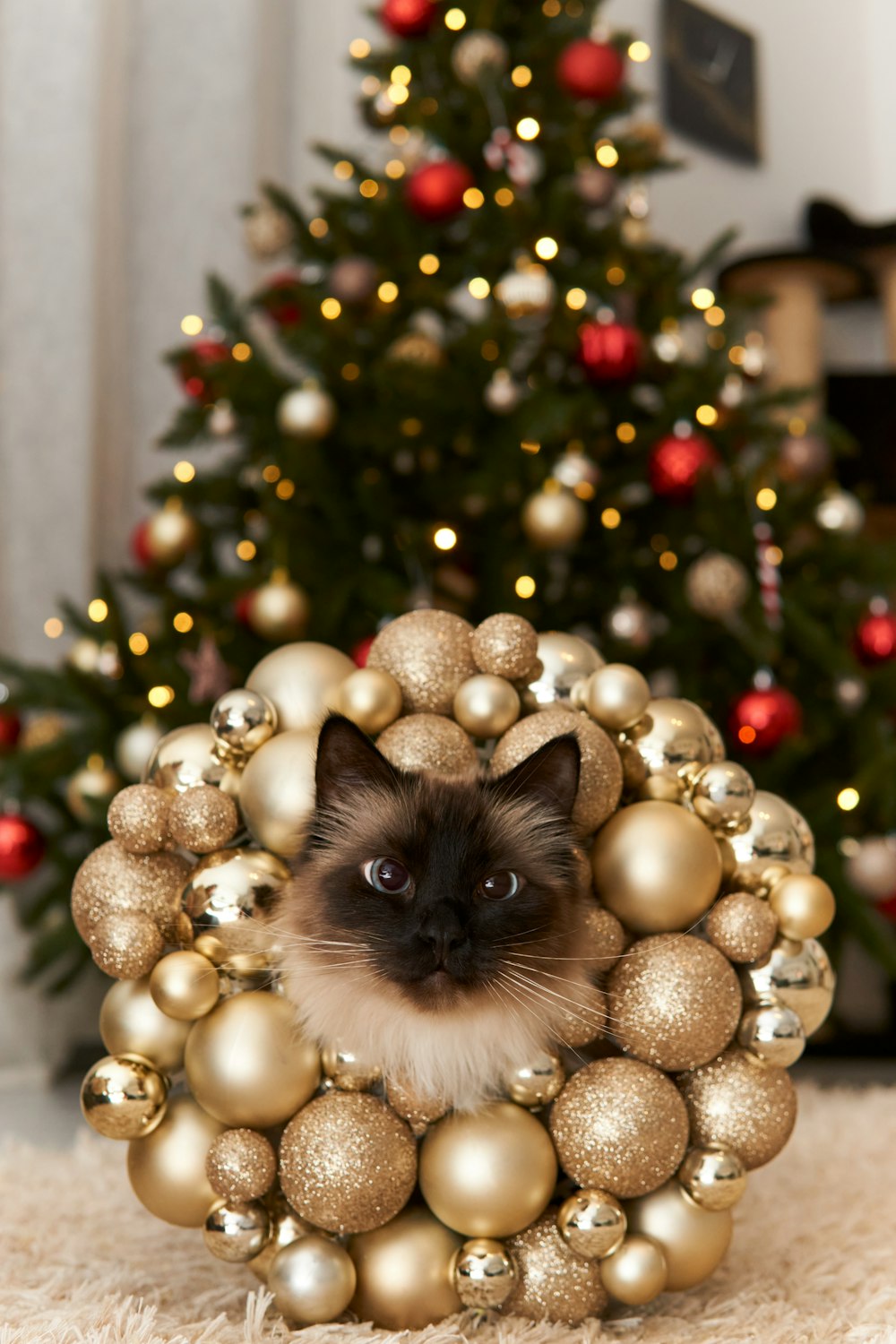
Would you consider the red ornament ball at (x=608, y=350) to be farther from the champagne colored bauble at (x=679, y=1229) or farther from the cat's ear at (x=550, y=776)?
the champagne colored bauble at (x=679, y=1229)

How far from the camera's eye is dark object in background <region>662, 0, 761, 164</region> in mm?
2732

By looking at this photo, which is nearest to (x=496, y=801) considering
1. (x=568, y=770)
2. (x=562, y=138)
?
(x=568, y=770)

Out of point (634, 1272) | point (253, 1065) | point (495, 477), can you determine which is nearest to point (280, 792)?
point (253, 1065)

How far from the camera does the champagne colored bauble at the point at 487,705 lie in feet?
2.81

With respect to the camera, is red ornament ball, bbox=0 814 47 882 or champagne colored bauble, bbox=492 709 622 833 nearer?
champagne colored bauble, bbox=492 709 622 833

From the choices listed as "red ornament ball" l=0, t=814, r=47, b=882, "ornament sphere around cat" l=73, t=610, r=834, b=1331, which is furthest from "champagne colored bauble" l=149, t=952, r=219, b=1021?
"red ornament ball" l=0, t=814, r=47, b=882

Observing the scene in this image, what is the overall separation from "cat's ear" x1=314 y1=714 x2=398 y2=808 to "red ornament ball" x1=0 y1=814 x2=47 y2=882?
0.96 m

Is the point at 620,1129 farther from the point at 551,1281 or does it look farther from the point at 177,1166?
the point at 177,1166

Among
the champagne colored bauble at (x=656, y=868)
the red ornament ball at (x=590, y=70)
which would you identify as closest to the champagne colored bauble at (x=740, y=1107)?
the champagne colored bauble at (x=656, y=868)

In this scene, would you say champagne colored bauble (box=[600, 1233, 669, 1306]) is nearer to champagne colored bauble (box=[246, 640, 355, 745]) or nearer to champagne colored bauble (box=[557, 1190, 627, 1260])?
champagne colored bauble (box=[557, 1190, 627, 1260])

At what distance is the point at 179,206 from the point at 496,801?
1.73 meters

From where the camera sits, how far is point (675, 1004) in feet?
2.57

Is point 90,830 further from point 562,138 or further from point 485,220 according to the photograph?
point 562,138

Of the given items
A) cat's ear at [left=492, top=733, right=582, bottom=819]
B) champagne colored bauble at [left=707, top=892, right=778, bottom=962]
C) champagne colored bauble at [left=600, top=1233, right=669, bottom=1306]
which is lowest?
champagne colored bauble at [left=600, top=1233, right=669, bottom=1306]
